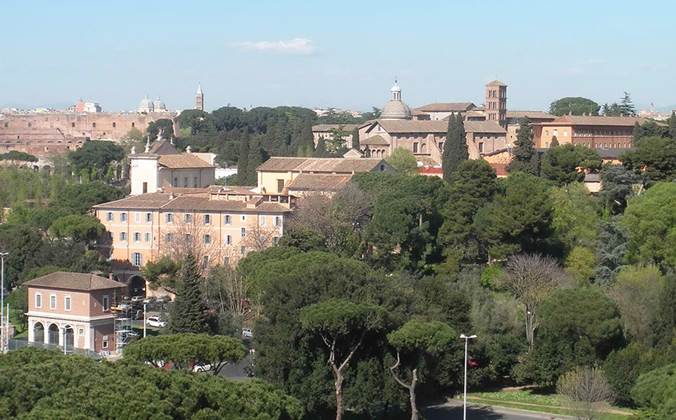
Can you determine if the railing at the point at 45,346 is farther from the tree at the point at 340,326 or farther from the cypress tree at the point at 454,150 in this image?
the cypress tree at the point at 454,150

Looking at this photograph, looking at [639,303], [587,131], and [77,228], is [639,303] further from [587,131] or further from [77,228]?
[587,131]

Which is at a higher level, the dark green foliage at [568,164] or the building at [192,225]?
the dark green foliage at [568,164]

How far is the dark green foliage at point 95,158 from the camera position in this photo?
79.6 m

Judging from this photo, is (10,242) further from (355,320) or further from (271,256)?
(355,320)

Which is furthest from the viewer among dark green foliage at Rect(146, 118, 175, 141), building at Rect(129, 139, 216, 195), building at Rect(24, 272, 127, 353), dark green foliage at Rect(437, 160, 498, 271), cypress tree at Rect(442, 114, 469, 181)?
dark green foliage at Rect(146, 118, 175, 141)

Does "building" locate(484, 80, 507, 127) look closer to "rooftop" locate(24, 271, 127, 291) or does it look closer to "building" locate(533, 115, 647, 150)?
"building" locate(533, 115, 647, 150)

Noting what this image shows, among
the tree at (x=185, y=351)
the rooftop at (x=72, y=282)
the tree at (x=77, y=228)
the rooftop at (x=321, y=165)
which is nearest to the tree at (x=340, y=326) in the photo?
the tree at (x=185, y=351)

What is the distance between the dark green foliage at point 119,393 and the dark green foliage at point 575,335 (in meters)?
10.7

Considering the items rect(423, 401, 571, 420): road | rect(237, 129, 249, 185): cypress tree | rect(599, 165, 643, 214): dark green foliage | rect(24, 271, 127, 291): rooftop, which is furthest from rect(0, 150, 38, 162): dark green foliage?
rect(423, 401, 571, 420): road

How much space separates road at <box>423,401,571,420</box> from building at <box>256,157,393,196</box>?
19.5 metres

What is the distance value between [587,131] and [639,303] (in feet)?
142

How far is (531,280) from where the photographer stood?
129 feet

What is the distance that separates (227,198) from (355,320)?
2245 centimetres

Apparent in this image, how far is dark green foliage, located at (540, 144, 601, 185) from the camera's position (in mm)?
50969
